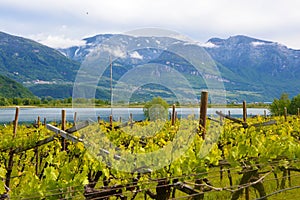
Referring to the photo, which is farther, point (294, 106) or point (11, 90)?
point (11, 90)

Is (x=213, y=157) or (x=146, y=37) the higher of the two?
(x=146, y=37)

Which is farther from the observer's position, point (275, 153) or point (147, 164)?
point (275, 153)

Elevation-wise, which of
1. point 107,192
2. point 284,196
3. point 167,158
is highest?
point 167,158

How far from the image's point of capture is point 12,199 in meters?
3.94

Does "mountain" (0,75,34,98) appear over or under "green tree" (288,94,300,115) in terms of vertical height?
over

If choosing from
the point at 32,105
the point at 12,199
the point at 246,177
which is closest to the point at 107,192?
the point at 12,199

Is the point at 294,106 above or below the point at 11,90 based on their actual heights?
below

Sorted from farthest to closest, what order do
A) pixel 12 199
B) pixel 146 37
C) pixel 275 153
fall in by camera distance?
pixel 146 37 < pixel 275 153 < pixel 12 199

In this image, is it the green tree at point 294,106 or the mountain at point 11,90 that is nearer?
the green tree at point 294,106

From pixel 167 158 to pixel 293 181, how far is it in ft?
22.3

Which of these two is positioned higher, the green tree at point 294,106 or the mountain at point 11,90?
the mountain at point 11,90

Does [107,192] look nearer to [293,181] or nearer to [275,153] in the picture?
[275,153]

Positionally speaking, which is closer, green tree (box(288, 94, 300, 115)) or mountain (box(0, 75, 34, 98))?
green tree (box(288, 94, 300, 115))

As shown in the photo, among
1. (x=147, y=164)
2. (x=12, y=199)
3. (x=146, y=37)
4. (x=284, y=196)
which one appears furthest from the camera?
(x=284, y=196)
